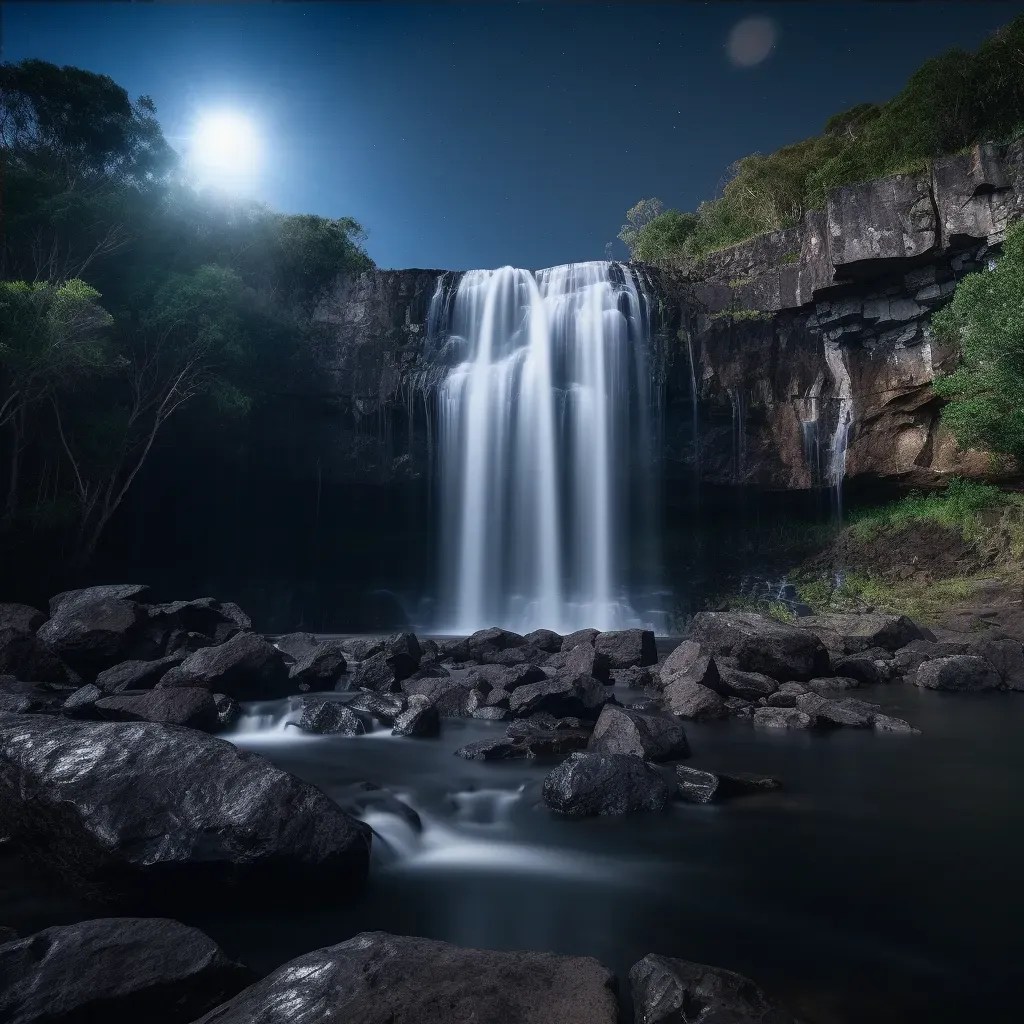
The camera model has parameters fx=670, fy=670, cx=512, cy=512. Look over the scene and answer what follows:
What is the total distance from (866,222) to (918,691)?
1393cm

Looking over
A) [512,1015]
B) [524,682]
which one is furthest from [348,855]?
[524,682]

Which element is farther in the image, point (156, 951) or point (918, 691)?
point (918, 691)

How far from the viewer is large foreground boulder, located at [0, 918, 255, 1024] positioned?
2480 mm

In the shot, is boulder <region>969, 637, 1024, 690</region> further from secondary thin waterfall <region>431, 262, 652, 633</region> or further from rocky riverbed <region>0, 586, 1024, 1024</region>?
secondary thin waterfall <region>431, 262, 652, 633</region>

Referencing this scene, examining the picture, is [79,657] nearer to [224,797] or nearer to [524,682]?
[524,682]

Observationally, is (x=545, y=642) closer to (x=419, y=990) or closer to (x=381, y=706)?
(x=381, y=706)

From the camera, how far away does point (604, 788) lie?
17.5ft

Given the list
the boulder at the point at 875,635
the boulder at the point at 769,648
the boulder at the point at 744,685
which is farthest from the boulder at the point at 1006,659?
the boulder at the point at 744,685

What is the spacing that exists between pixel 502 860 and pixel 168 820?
2.15 m

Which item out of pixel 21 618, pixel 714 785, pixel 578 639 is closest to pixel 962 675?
pixel 578 639

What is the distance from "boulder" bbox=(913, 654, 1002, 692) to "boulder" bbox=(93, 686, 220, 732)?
35.4 ft

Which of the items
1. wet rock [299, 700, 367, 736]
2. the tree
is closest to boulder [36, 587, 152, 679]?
wet rock [299, 700, 367, 736]

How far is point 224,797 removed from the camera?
12.8 feet

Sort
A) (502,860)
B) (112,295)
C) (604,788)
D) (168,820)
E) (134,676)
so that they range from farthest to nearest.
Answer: (112,295)
(134,676)
(604,788)
(502,860)
(168,820)
